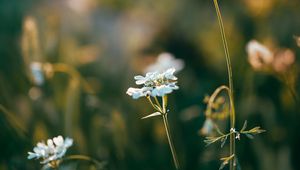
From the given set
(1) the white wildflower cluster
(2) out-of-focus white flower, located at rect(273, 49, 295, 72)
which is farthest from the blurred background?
(1) the white wildflower cluster

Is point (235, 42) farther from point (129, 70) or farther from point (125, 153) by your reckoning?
point (125, 153)

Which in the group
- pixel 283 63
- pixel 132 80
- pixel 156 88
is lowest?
pixel 156 88

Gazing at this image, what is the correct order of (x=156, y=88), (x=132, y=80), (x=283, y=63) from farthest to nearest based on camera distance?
1. (x=132, y=80)
2. (x=283, y=63)
3. (x=156, y=88)

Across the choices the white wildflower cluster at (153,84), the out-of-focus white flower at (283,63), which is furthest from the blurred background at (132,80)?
the white wildflower cluster at (153,84)

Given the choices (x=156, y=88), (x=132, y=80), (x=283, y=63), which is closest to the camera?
(x=156, y=88)

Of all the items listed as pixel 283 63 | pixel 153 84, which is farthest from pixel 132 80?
pixel 153 84

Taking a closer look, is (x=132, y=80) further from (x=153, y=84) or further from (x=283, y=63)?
(x=153, y=84)

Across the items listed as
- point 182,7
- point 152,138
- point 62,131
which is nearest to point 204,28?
point 182,7

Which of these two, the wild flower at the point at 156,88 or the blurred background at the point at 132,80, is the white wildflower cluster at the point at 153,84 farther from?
the blurred background at the point at 132,80

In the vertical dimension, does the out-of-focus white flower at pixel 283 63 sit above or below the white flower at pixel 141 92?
above
